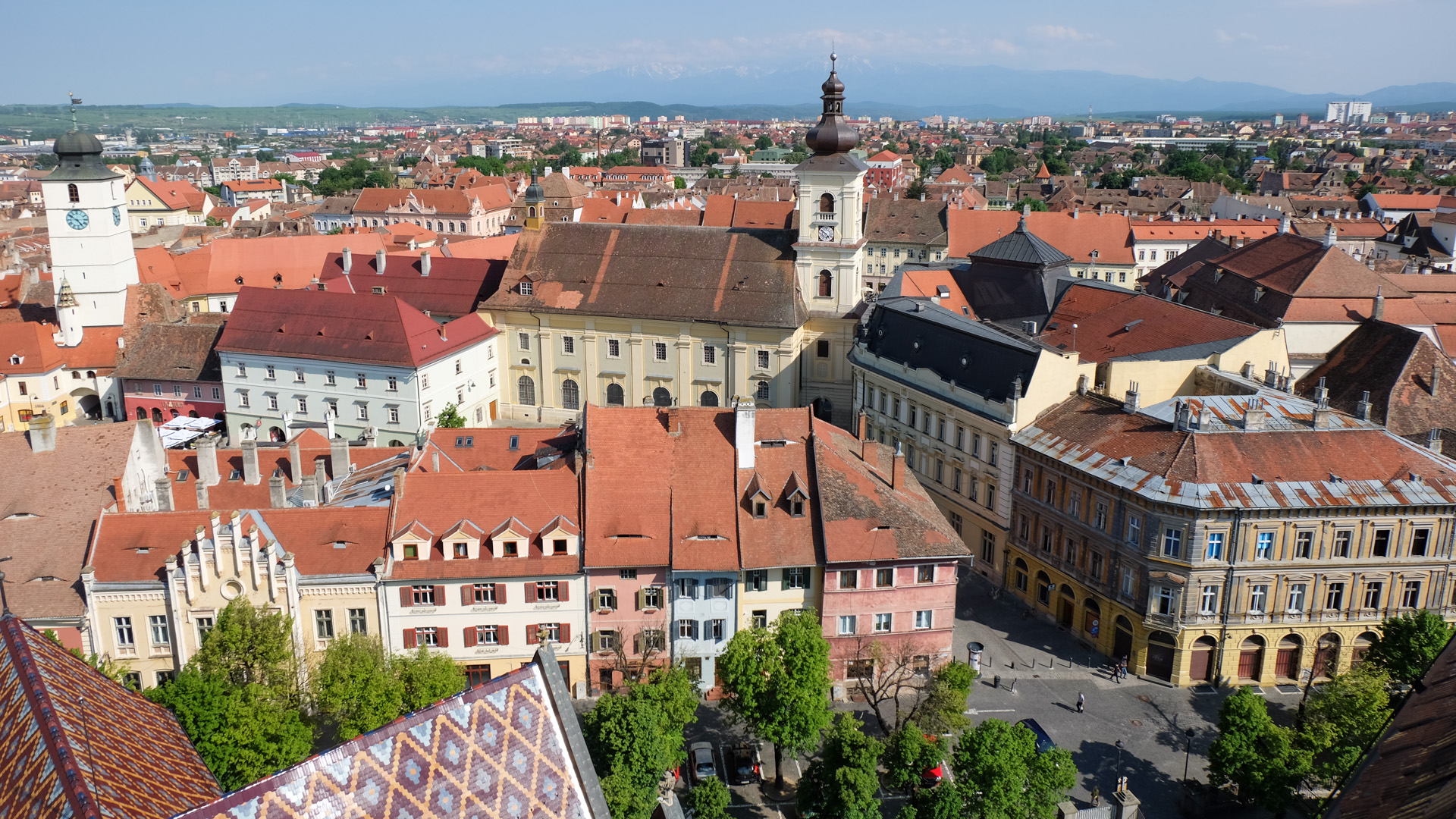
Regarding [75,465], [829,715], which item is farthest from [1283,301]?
[75,465]

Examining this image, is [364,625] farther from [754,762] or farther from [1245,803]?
[1245,803]

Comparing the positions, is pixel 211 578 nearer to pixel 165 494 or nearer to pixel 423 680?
pixel 165 494

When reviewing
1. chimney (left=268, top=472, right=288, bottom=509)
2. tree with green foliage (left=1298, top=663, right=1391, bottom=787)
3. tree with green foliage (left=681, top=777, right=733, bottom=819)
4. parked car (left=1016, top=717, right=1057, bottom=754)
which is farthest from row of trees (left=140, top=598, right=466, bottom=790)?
tree with green foliage (left=1298, top=663, right=1391, bottom=787)

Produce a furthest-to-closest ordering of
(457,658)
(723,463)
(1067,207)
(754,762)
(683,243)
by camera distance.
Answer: (1067,207) < (683,243) < (723,463) < (457,658) < (754,762)

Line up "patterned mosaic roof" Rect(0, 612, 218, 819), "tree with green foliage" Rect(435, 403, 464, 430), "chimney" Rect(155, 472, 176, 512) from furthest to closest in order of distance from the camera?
"tree with green foliage" Rect(435, 403, 464, 430), "chimney" Rect(155, 472, 176, 512), "patterned mosaic roof" Rect(0, 612, 218, 819)

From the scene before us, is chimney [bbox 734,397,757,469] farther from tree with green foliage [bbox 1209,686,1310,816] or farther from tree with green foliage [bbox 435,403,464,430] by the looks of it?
tree with green foliage [bbox 435,403,464,430]
